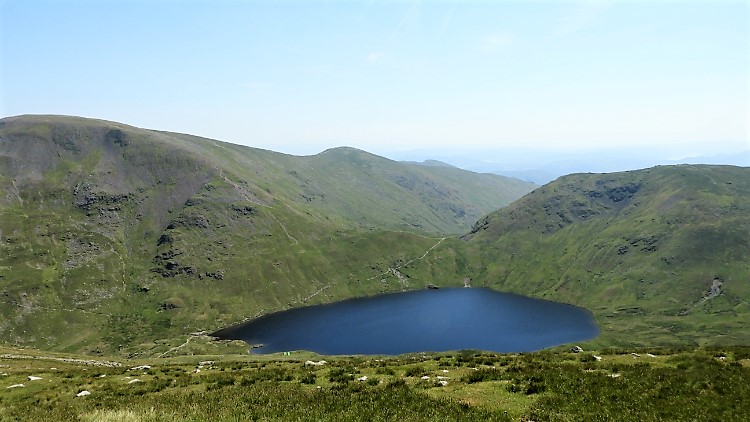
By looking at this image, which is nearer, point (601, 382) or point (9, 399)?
point (601, 382)

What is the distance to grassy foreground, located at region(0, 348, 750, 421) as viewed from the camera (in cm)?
1664

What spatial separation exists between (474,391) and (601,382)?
21.7 ft

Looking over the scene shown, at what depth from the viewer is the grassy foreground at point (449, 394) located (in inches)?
655

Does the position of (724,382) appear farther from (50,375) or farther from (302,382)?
(50,375)

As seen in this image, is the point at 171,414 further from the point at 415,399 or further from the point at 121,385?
the point at 121,385

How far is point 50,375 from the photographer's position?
1463 inches

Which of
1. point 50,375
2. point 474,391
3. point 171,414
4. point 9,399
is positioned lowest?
point 50,375

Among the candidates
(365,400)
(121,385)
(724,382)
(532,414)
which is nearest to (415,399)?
(365,400)

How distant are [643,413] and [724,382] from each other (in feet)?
25.6

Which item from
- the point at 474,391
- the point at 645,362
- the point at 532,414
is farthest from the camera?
the point at 645,362

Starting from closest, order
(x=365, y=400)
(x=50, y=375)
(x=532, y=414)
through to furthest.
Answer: (x=532, y=414) < (x=365, y=400) < (x=50, y=375)

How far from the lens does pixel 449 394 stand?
20578 millimetres

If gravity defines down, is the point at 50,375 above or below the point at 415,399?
below

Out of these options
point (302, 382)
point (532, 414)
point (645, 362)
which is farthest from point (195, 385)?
point (645, 362)
